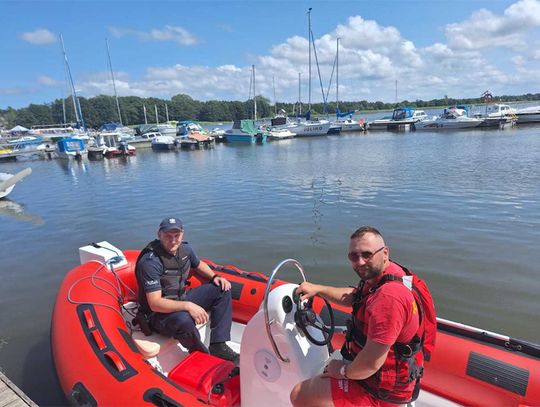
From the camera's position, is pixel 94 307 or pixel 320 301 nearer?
pixel 94 307

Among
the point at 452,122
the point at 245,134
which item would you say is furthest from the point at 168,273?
the point at 452,122

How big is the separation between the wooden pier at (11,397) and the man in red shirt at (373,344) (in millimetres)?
1997

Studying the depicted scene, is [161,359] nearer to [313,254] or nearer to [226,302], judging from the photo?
[226,302]

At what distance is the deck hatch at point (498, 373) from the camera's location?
2377mm

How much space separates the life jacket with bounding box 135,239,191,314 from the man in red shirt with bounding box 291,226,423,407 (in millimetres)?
1536

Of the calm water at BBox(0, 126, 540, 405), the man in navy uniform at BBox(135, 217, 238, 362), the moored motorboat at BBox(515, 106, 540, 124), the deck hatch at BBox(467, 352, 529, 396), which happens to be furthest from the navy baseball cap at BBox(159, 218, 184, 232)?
the moored motorboat at BBox(515, 106, 540, 124)

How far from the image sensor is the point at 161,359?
3.21 m

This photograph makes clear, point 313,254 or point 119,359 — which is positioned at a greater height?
point 119,359

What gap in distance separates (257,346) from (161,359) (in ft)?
4.80

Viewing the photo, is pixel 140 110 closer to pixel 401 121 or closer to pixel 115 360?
pixel 401 121

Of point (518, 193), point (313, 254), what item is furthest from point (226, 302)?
point (518, 193)

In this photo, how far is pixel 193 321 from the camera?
2.97m

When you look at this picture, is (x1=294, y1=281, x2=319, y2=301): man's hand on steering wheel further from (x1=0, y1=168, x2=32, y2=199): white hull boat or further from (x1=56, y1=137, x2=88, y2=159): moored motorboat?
(x1=56, y1=137, x2=88, y2=159): moored motorboat

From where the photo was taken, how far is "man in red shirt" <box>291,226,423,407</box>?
5.25 feet
